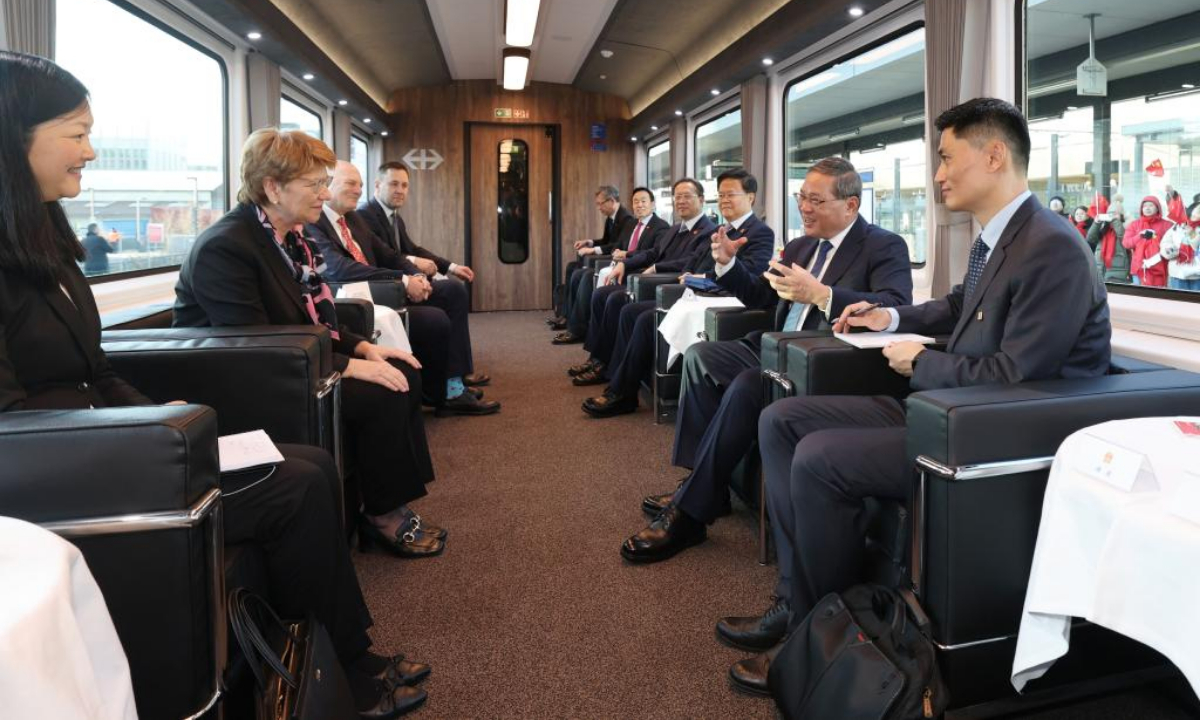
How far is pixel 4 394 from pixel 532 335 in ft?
23.8

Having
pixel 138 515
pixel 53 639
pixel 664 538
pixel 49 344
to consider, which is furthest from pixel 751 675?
pixel 49 344

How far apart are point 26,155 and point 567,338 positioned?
6.65 meters

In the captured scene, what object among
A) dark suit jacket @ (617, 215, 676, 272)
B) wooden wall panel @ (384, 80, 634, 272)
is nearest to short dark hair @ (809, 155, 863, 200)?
dark suit jacket @ (617, 215, 676, 272)

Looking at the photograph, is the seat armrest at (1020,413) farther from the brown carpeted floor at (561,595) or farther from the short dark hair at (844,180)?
the short dark hair at (844,180)

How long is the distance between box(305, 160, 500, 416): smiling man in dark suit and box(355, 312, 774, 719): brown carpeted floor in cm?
80

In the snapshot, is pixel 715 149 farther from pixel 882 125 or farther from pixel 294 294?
pixel 294 294

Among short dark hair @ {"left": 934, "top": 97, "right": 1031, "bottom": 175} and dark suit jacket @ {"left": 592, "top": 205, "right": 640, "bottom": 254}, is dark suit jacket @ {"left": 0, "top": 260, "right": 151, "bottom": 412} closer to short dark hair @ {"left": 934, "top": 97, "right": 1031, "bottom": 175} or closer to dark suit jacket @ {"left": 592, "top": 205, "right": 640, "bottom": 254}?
short dark hair @ {"left": 934, "top": 97, "right": 1031, "bottom": 175}

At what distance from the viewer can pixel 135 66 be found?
14.7 feet

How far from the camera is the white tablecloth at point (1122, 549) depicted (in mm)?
1230

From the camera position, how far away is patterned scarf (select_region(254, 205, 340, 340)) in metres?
2.82

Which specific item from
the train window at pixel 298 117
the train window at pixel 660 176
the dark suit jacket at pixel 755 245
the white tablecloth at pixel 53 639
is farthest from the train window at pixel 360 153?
the white tablecloth at pixel 53 639

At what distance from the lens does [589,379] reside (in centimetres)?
611

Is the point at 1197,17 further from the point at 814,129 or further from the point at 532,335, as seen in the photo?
the point at 532,335

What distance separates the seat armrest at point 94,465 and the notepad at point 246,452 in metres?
0.35
